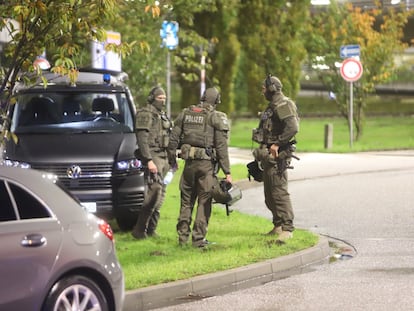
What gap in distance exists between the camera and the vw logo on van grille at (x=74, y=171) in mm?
10414

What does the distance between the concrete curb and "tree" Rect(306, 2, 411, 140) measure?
2307 cm

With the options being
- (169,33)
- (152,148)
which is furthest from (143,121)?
(169,33)

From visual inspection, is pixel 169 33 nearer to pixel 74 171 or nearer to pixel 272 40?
pixel 74 171

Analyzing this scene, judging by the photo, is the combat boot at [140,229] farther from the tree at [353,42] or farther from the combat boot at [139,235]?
the tree at [353,42]

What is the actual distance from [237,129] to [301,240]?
123ft

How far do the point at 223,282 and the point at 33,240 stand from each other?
308 centimetres

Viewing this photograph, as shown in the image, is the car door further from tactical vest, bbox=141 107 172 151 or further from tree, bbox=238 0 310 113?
tree, bbox=238 0 310 113

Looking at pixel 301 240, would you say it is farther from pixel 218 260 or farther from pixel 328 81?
pixel 328 81

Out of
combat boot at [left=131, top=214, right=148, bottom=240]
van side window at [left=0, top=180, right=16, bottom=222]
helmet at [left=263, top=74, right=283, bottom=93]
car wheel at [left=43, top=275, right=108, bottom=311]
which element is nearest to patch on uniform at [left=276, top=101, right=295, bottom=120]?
helmet at [left=263, top=74, right=283, bottom=93]

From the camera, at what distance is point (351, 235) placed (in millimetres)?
11344

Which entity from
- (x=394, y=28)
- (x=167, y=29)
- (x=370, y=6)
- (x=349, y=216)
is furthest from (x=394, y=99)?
(x=349, y=216)

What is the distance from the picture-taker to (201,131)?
31.0 feet

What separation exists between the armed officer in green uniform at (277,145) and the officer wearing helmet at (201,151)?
714 mm

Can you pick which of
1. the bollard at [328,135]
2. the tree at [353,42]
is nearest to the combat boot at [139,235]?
the bollard at [328,135]
